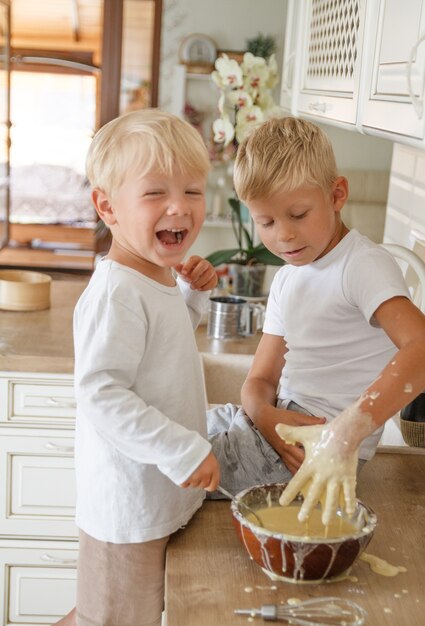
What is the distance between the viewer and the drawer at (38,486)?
235cm

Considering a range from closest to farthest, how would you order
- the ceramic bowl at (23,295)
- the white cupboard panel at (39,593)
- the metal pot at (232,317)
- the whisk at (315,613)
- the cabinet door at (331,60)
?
the whisk at (315,613)
the cabinet door at (331,60)
the white cupboard panel at (39,593)
the metal pot at (232,317)
the ceramic bowl at (23,295)

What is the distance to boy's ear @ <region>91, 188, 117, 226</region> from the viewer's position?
1284 mm

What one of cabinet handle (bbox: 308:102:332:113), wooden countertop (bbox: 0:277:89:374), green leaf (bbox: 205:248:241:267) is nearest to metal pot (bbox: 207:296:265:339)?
green leaf (bbox: 205:248:241:267)

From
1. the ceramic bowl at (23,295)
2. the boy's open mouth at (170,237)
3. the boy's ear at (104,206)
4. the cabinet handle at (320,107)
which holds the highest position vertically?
the cabinet handle at (320,107)

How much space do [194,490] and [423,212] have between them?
1.03 m

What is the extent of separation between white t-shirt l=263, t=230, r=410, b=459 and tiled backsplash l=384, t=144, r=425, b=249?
2.26ft

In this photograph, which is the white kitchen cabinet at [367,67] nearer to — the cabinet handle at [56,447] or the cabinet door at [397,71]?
the cabinet door at [397,71]

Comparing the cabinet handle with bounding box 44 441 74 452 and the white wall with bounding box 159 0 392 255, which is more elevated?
the white wall with bounding box 159 0 392 255

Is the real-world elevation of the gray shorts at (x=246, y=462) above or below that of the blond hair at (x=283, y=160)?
below

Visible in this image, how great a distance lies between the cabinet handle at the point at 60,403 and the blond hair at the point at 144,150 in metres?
1.15

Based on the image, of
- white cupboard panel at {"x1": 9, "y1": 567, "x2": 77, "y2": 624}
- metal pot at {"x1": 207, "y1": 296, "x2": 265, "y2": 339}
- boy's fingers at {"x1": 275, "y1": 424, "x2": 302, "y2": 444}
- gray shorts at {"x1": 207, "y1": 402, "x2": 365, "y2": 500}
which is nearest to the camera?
boy's fingers at {"x1": 275, "y1": 424, "x2": 302, "y2": 444}

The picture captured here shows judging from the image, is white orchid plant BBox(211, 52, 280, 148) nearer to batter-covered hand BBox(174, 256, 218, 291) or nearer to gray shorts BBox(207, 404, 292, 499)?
batter-covered hand BBox(174, 256, 218, 291)

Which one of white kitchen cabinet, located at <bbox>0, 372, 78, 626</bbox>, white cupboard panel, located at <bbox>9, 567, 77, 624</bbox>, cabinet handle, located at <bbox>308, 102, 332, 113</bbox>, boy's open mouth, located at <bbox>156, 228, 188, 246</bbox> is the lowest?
white cupboard panel, located at <bbox>9, 567, 77, 624</bbox>

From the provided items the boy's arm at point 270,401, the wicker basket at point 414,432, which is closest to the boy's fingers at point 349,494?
the boy's arm at point 270,401
